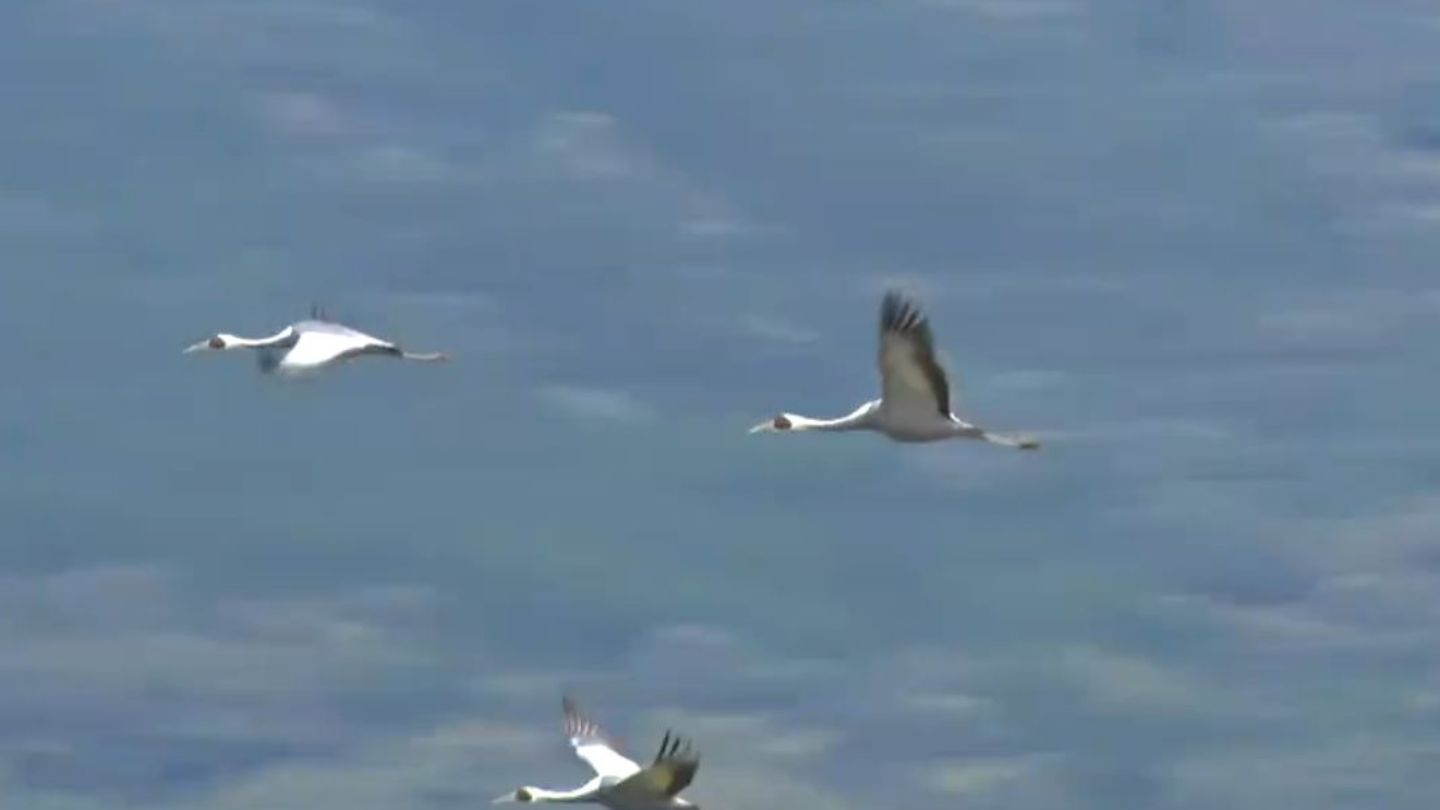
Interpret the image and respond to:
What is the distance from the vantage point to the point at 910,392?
227 feet

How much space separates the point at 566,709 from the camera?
78.5 metres

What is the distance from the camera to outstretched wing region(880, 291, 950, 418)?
67688 millimetres

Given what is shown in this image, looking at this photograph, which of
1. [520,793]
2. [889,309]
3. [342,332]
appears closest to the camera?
[889,309]

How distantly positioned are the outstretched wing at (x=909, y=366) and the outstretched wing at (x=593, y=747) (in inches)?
275

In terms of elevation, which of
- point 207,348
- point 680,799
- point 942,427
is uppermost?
point 207,348

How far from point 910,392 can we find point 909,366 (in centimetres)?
70

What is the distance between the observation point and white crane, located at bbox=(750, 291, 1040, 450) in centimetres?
6775

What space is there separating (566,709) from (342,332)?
827 centimetres

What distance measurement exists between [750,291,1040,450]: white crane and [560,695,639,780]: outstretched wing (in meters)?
6.25

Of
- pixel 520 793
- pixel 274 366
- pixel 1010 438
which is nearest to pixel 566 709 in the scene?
pixel 520 793

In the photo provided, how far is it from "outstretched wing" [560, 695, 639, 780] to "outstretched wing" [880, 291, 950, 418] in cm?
700

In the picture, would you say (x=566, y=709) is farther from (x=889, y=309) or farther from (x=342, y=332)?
(x=889, y=309)

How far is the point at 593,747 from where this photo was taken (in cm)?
7738

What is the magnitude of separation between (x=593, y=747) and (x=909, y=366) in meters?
10.9
